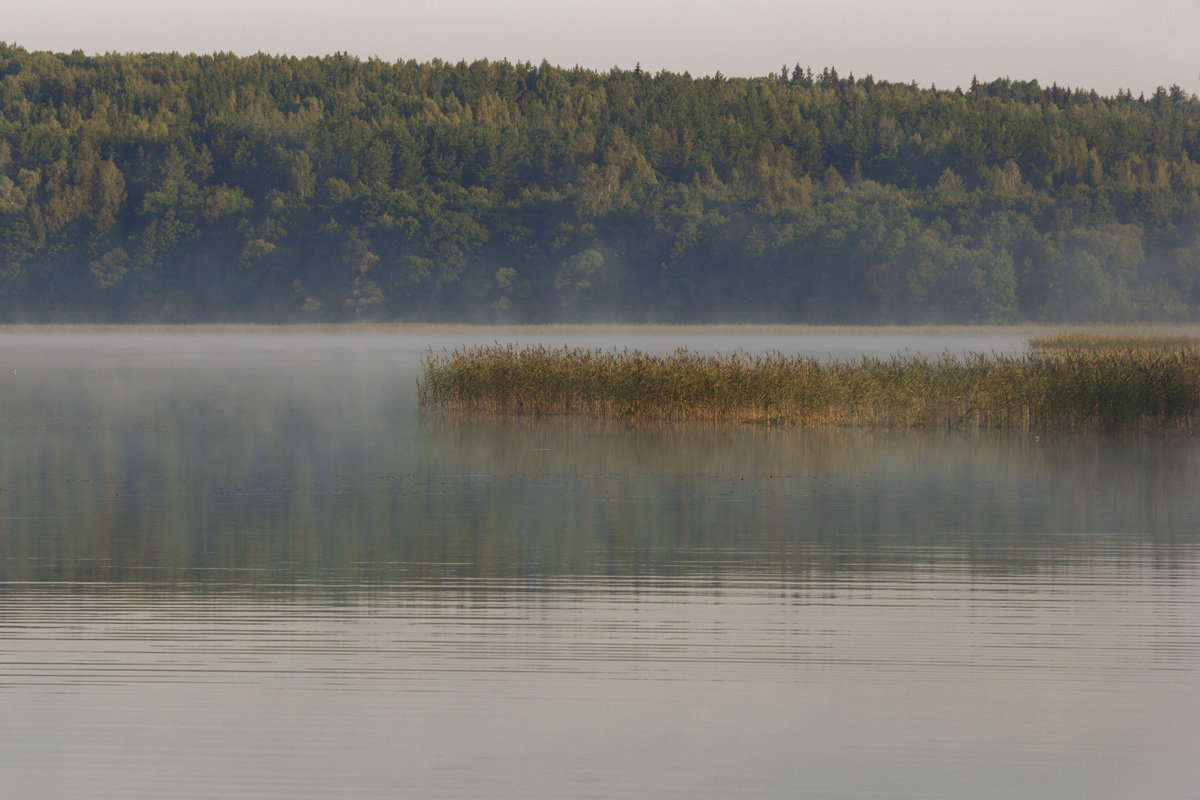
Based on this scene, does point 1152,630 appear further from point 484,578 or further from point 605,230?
point 605,230

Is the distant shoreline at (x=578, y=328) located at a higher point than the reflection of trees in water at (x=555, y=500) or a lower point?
higher

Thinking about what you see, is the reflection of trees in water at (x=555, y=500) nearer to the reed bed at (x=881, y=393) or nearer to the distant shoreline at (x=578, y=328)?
the reed bed at (x=881, y=393)

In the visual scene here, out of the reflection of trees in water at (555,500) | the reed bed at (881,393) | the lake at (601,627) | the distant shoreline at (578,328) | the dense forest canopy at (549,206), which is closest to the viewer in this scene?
the lake at (601,627)

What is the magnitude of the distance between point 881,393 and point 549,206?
75.6m

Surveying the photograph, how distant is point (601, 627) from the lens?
8.34 metres

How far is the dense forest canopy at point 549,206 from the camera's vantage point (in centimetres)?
8988

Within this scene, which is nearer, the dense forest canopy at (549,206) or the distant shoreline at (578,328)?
the distant shoreline at (578,328)

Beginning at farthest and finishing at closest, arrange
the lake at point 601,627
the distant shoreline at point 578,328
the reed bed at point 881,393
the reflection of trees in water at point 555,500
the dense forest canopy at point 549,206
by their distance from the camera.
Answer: the dense forest canopy at point 549,206 → the distant shoreline at point 578,328 → the reed bed at point 881,393 → the reflection of trees in water at point 555,500 → the lake at point 601,627

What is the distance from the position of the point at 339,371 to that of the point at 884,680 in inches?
1381

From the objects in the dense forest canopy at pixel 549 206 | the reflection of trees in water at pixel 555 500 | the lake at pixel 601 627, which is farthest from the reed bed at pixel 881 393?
the dense forest canopy at pixel 549 206

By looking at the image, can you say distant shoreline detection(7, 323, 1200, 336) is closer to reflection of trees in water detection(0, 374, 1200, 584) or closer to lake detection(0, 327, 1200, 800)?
reflection of trees in water detection(0, 374, 1200, 584)

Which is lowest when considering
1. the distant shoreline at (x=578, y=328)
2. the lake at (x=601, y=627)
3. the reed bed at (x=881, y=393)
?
the lake at (x=601, y=627)

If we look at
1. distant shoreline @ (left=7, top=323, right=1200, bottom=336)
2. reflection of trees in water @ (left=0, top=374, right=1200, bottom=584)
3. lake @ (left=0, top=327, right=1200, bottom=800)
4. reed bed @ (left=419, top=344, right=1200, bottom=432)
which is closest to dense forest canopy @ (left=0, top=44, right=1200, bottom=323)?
distant shoreline @ (left=7, top=323, right=1200, bottom=336)

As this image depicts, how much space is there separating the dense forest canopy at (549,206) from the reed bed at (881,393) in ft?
221
